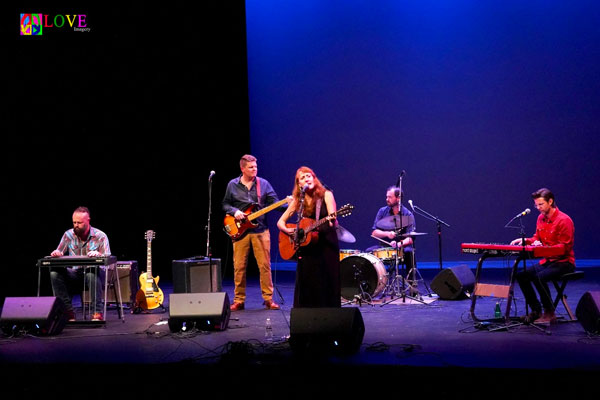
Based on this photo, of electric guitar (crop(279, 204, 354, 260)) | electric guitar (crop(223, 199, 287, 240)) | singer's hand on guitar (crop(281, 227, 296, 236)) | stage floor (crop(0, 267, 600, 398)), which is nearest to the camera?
stage floor (crop(0, 267, 600, 398))

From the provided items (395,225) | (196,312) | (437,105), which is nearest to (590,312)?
(395,225)

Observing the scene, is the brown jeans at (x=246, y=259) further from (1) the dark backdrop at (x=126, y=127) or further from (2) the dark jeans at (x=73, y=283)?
(1) the dark backdrop at (x=126, y=127)

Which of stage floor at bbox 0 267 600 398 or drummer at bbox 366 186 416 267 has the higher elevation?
drummer at bbox 366 186 416 267

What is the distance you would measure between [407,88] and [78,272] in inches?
306

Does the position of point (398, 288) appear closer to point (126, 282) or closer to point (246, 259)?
point (246, 259)

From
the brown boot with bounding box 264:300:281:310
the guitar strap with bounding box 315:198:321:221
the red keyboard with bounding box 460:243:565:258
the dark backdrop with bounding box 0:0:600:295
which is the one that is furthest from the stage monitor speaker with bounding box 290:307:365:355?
the dark backdrop with bounding box 0:0:600:295

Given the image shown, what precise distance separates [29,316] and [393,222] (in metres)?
4.70

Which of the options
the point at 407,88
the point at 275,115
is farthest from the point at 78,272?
the point at 407,88

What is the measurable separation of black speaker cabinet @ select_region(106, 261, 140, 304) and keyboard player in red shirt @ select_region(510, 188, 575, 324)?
4.99 metres

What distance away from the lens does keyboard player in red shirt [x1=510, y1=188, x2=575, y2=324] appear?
6258 millimetres

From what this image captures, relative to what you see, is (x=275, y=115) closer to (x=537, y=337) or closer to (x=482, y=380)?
(x=537, y=337)

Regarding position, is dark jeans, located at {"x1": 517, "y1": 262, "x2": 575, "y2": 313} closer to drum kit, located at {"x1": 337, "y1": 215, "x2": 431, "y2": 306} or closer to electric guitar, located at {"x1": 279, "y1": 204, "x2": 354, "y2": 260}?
drum kit, located at {"x1": 337, "y1": 215, "x2": 431, "y2": 306}

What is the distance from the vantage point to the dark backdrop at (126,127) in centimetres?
1053

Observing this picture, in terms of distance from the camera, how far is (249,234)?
25.6ft
